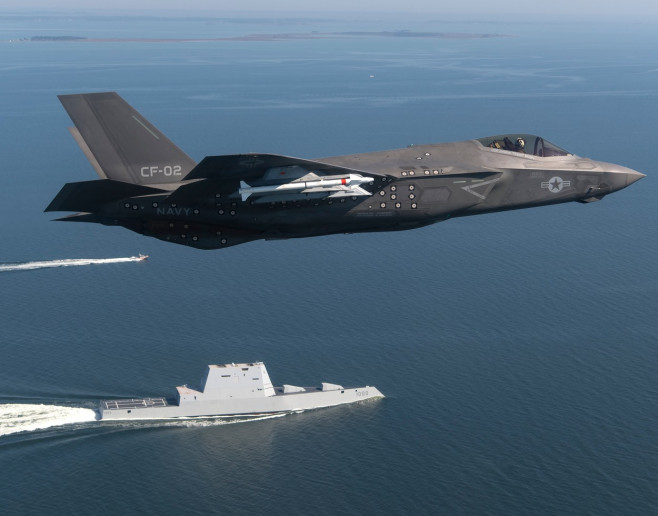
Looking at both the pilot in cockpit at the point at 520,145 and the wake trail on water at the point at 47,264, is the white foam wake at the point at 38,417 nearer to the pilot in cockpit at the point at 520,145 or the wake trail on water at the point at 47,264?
the wake trail on water at the point at 47,264

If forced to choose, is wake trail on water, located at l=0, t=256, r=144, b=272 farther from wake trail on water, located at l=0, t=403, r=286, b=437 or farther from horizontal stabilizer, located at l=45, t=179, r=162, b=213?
horizontal stabilizer, located at l=45, t=179, r=162, b=213

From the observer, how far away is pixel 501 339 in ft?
497

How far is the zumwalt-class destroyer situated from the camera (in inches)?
5305

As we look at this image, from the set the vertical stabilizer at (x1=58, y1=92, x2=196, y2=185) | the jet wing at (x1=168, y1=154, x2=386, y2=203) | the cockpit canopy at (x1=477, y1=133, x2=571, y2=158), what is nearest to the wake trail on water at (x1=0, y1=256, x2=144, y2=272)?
the vertical stabilizer at (x1=58, y1=92, x2=196, y2=185)

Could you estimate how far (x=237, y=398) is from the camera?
470 feet

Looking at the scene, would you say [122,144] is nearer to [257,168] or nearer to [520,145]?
[257,168]

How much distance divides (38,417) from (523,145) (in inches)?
4122

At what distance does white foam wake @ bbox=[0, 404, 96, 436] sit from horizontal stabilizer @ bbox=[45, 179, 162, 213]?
99.5 m

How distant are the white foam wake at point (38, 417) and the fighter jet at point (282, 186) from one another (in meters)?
96.7

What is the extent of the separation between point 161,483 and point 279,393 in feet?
93.5

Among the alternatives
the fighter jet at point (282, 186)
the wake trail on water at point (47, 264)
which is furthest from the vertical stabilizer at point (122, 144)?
the wake trail on water at point (47, 264)

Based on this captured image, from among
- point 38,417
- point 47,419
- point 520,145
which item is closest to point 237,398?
point 47,419

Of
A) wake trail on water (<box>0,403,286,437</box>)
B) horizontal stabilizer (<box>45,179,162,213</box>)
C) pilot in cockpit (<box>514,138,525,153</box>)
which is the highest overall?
pilot in cockpit (<box>514,138,525,153</box>)

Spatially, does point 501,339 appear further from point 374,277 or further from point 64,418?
point 64,418
